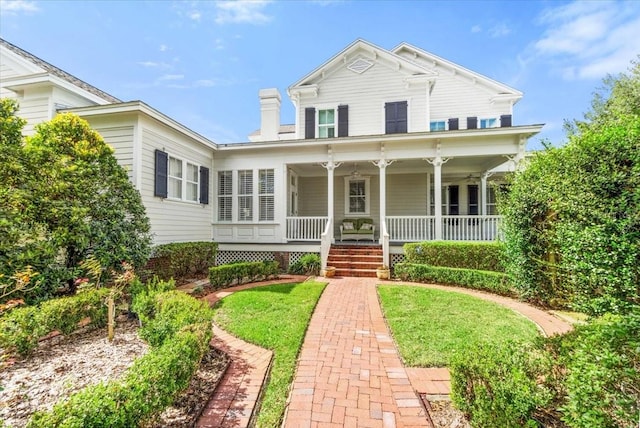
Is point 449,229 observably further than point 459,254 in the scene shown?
Yes

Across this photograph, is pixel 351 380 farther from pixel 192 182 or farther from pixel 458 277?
pixel 192 182

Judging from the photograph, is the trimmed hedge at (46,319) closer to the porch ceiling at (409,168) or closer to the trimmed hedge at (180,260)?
the trimmed hedge at (180,260)

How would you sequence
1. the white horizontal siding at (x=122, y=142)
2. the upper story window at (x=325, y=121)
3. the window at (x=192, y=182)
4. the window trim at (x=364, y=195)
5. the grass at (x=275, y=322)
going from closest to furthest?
the grass at (x=275, y=322) < the white horizontal siding at (x=122, y=142) < the window at (x=192, y=182) < the upper story window at (x=325, y=121) < the window trim at (x=364, y=195)

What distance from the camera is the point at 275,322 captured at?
494 cm

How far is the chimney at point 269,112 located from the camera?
13.1 m

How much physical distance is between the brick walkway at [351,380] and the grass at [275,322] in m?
0.14

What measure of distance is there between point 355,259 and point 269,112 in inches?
316

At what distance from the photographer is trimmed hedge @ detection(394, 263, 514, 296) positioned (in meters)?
7.07

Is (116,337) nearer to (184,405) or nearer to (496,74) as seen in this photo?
(184,405)

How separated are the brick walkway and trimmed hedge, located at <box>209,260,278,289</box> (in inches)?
136

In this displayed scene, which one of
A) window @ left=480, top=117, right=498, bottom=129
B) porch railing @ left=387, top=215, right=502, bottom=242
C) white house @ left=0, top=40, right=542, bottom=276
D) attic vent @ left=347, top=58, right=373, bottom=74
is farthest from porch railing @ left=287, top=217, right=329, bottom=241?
window @ left=480, top=117, right=498, bottom=129

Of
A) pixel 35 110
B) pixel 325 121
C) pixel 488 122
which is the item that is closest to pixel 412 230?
pixel 325 121

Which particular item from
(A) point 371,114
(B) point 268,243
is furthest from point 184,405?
(A) point 371,114

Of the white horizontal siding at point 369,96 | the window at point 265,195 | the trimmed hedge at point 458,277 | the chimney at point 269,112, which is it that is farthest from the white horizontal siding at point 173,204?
the trimmed hedge at point 458,277
